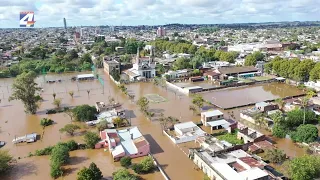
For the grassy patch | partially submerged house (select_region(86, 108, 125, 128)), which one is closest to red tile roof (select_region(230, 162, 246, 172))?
the grassy patch

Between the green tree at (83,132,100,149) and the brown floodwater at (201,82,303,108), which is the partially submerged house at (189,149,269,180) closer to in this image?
the green tree at (83,132,100,149)

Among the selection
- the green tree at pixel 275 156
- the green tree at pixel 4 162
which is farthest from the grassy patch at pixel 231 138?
the green tree at pixel 4 162

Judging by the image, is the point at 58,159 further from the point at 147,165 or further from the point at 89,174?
the point at 147,165

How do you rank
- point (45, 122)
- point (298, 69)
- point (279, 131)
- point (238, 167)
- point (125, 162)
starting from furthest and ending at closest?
point (298, 69)
point (45, 122)
point (279, 131)
point (125, 162)
point (238, 167)

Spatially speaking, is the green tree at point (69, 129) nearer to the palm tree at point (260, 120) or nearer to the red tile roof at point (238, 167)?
the red tile roof at point (238, 167)

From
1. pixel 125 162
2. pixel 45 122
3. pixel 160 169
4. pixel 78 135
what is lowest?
pixel 160 169

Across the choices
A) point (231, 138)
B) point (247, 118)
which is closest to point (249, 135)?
point (231, 138)
